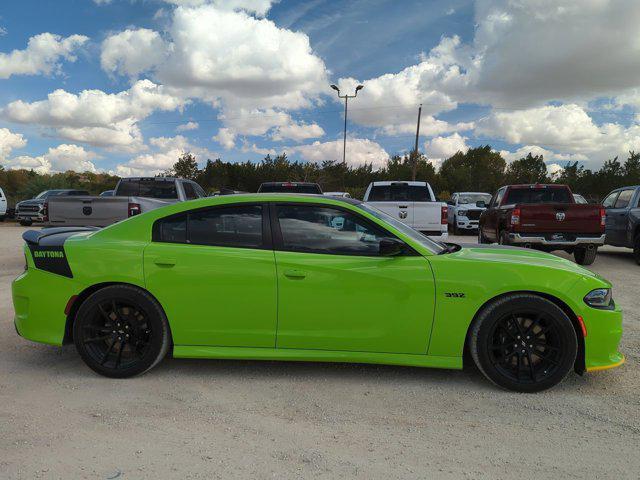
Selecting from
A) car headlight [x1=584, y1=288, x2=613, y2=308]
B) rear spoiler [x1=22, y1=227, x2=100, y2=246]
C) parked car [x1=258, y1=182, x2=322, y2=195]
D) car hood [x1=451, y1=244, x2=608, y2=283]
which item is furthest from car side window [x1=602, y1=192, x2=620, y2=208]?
rear spoiler [x1=22, y1=227, x2=100, y2=246]

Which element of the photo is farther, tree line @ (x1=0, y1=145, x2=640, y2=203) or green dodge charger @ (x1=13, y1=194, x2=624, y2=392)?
tree line @ (x1=0, y1=145, x2=640, y2=203)

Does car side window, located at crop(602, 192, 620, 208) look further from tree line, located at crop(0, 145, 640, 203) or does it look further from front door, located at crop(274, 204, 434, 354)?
tree line, located at crop(0, 145, 640, 203)

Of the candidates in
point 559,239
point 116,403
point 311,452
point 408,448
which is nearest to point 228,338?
point 116,403

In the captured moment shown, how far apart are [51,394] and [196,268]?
1.35m

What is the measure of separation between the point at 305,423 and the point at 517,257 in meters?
2.05

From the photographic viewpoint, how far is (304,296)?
352cm

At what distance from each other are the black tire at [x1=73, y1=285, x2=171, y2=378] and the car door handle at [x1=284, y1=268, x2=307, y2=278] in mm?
1027

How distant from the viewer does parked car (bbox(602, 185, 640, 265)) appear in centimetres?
1040

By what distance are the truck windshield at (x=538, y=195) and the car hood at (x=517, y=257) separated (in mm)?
7835

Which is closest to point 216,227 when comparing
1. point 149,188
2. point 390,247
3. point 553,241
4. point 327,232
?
point 327,232

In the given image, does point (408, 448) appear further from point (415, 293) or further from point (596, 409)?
point (596, 409)

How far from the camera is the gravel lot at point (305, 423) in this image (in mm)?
2539

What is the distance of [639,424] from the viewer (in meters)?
3.04

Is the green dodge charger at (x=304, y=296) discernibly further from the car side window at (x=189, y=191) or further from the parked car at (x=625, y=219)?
the parked car at (x=625, y=219)
